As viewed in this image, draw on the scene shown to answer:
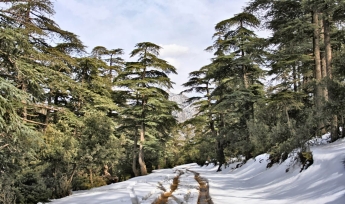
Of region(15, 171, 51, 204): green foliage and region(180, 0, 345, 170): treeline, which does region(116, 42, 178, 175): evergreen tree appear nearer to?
region(180, 0, 345, 170): treeline

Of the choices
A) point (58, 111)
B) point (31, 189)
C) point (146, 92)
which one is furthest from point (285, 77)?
point (31, 189)

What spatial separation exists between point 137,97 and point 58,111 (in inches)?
363

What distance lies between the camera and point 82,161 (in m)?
11.9

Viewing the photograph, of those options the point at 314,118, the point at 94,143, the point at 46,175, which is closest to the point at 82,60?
the point at 94,143

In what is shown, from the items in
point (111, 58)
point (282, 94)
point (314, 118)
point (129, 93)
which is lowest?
point (314, 118)

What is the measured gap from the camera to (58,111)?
1291cm

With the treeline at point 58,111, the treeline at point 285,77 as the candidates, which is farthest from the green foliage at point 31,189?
the treeline at point 285,77

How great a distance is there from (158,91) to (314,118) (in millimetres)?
14941

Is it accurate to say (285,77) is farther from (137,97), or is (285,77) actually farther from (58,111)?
(58,111)

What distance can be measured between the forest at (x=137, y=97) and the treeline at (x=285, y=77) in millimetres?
53

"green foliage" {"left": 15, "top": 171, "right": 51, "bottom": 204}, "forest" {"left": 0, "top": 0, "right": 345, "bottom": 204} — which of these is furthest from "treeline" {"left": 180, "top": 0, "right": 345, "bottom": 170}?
"green foliage" {"left": 15, "top": 171, "right": 51, "bottom": 204}

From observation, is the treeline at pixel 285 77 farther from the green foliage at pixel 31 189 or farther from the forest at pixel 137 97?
the green foliage at pixel 31 189

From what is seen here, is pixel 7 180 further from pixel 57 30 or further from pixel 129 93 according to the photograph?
pixel 129 93

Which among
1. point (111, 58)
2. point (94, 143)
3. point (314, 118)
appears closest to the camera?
point (314, 118)
